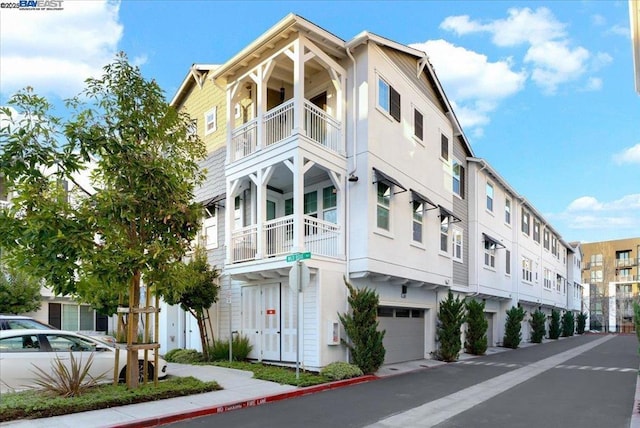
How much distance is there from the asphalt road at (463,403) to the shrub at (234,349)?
14.9 feet

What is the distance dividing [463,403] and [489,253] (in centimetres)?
1670

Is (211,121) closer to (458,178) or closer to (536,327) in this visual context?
(458,178)

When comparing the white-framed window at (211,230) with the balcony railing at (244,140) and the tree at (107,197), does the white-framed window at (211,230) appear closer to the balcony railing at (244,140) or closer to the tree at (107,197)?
the balcony railing at (244,140)

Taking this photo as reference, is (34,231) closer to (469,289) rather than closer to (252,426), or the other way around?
(252,426)

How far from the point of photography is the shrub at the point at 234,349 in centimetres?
1531

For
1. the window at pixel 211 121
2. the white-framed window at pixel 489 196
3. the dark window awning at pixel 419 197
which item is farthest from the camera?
the white-framed window at pixel 489 196

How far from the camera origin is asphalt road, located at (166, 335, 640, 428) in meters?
8.45

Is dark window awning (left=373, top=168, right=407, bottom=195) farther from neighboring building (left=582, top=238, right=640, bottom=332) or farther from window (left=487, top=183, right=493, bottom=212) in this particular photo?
neighboring building (left=582, top=238, right=640, bottom=332)

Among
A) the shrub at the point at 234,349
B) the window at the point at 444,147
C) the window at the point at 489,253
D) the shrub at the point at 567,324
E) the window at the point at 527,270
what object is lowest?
the shrub at the point at 567,324

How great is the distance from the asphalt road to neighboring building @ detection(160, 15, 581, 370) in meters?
2.26

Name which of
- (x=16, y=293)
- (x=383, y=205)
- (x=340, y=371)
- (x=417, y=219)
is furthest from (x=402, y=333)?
(x=16, y=293)

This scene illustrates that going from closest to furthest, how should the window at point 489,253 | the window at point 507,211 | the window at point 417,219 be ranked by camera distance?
the window at point 417,219 < the window at point 489,253 < the window at point 507,211

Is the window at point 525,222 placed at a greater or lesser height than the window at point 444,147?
lesser

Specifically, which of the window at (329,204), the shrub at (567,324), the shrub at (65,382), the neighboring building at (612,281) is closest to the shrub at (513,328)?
the window at (329,204)
